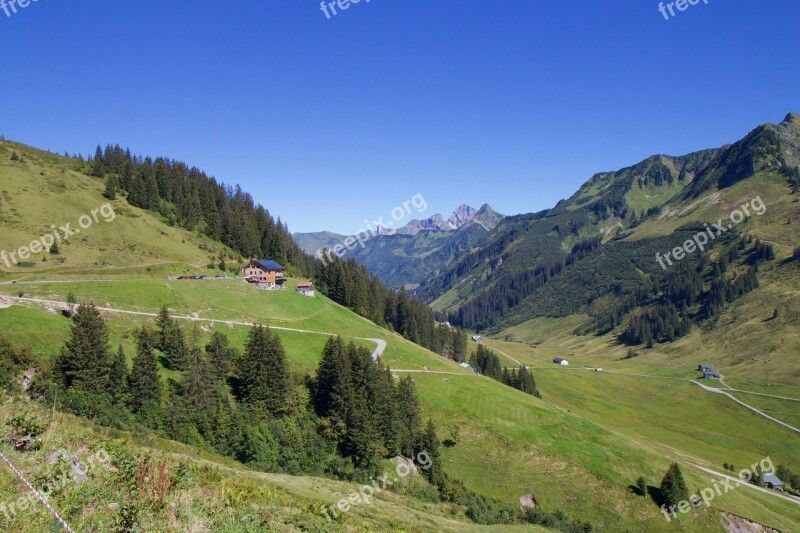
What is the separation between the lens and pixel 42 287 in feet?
248

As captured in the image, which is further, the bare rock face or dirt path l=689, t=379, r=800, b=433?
dirt path l=689, t=379, r=800, b=433

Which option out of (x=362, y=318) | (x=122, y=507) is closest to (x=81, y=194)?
(x=362, y=318)

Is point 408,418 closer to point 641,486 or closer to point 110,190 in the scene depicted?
point 641,486

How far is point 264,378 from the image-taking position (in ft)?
211

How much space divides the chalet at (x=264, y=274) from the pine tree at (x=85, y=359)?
63.1 metres

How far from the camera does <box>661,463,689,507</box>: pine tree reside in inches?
2611

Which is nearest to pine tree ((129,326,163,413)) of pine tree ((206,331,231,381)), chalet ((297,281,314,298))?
pine tree ((206,331,231,381))

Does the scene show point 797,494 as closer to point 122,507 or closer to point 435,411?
point 435,411

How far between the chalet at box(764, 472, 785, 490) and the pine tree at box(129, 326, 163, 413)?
11107 centimetres

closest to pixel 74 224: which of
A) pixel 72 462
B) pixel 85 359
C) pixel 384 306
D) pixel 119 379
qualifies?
pixel 85 359

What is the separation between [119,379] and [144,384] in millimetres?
2639

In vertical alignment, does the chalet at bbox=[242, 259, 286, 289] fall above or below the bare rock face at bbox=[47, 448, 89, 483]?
above

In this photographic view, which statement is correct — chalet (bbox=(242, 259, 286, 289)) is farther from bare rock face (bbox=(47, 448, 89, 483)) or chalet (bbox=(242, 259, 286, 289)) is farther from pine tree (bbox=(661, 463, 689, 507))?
bare rock face (bbox=(47, 448, 89, 483))

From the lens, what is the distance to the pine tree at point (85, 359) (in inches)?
1890
